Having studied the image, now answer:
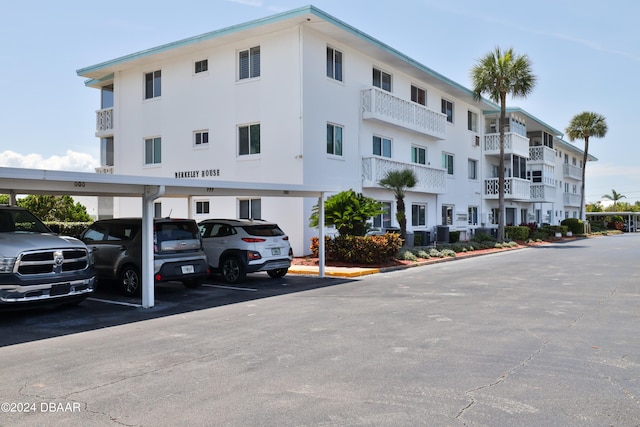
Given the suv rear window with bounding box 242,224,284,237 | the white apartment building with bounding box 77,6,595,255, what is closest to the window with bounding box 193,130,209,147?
the white apartment building with bounding box 77,6,595,255

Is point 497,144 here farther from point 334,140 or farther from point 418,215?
point 334,140

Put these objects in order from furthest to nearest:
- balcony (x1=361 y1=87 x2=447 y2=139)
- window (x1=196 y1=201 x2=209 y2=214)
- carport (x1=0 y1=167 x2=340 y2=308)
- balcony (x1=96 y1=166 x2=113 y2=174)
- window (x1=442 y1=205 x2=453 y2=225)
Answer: window (x1=442 y1=205 x2=453 y2=225) → balcony (x1=96 y1=166 x2=113 y2=174) → balcony (x1=361 y1=87 x2=447 y2=139) → window (x1=196 y1=201 x2=209 y2=214) → carport (x1=0 y1=167 x2=340 y2=308)

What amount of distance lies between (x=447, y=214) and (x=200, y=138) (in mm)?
15439

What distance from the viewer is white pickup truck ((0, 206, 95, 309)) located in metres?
8.72

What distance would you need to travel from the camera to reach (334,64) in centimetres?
2244

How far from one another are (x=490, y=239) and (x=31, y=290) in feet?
87.4

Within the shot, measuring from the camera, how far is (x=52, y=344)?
24.8 ft

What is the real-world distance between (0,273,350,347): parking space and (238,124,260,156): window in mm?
7778

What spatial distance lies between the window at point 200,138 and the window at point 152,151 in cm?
228

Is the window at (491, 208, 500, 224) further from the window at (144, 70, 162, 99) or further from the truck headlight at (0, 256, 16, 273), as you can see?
the truck headlight at (0, 256, 16, 273)

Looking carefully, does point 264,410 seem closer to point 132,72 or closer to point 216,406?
point 216,406

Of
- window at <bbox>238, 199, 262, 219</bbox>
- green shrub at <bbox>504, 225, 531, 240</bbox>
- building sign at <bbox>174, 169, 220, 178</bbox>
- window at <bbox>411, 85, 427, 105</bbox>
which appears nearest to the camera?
window at <bbox>238, 199, 262, 219</bbox>

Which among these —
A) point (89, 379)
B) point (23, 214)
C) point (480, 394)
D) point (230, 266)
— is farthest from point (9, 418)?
point (230, 266)

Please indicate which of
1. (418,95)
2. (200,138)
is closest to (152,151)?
(200,138)
